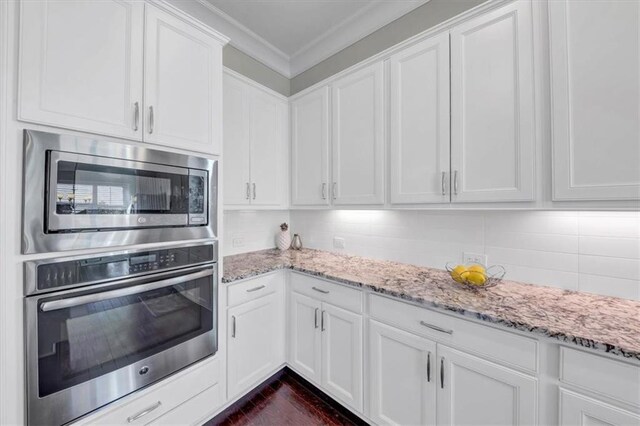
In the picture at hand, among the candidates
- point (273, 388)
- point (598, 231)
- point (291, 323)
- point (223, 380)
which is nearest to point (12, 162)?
point (223, 380)

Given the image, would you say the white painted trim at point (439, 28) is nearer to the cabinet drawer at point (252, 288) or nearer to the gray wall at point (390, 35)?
the gray wall at point (390, 35)

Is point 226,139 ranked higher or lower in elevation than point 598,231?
higher

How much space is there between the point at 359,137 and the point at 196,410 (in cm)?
208

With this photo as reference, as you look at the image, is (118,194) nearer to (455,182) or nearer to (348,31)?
(455,182)

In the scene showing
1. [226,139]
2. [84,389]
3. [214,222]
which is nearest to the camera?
[84,389]

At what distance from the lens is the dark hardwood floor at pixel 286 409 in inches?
66.0

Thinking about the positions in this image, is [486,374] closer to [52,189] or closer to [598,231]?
[598,231]

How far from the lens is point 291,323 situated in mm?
2029

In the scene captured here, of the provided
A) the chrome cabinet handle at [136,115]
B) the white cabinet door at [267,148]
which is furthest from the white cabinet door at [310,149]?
the chrome cabinet handle at [136,115]

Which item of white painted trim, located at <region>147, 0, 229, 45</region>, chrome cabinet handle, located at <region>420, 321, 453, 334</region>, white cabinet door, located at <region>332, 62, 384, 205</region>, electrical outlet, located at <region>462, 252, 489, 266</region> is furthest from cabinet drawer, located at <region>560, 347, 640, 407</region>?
white painted trim, located at <region>147, 0, 229, 45</region>

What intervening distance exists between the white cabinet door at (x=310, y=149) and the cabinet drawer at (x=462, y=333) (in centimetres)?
Answer: 104

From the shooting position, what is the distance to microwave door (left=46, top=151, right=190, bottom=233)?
1.03m

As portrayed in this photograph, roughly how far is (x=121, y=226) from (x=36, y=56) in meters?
0.73

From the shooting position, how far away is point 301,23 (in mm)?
2109
